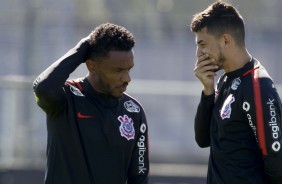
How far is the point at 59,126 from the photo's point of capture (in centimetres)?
462

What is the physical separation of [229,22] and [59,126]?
3.80ft

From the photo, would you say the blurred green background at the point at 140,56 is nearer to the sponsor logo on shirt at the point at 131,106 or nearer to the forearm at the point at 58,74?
the sponsor logo on shirt at the point at 131,106

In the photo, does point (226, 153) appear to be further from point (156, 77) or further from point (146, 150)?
point (156, 77)

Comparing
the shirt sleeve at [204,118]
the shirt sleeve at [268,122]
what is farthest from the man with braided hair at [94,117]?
the shirt sleeve at [268,122]

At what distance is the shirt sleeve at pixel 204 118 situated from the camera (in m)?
4.88

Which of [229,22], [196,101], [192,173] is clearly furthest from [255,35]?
[229,22]

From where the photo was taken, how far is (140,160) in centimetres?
482

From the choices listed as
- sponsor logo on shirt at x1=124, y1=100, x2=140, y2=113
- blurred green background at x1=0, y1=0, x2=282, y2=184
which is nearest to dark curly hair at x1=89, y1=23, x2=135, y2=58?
sponsor logo on shirt at x1=124, y1=100, x2=140, y2=113

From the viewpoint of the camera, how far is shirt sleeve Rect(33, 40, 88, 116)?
453 centimetres

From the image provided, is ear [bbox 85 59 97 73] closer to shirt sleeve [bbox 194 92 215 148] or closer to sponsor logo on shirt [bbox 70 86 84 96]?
sponsor logo on shirt [bbox 70 86 84 96]

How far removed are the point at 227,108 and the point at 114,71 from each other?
2.23 ft

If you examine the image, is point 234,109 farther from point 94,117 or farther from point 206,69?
point 94,117

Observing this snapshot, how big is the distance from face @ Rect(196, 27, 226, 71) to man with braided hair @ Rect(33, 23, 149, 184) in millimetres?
420

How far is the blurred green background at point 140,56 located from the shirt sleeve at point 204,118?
353 cm
